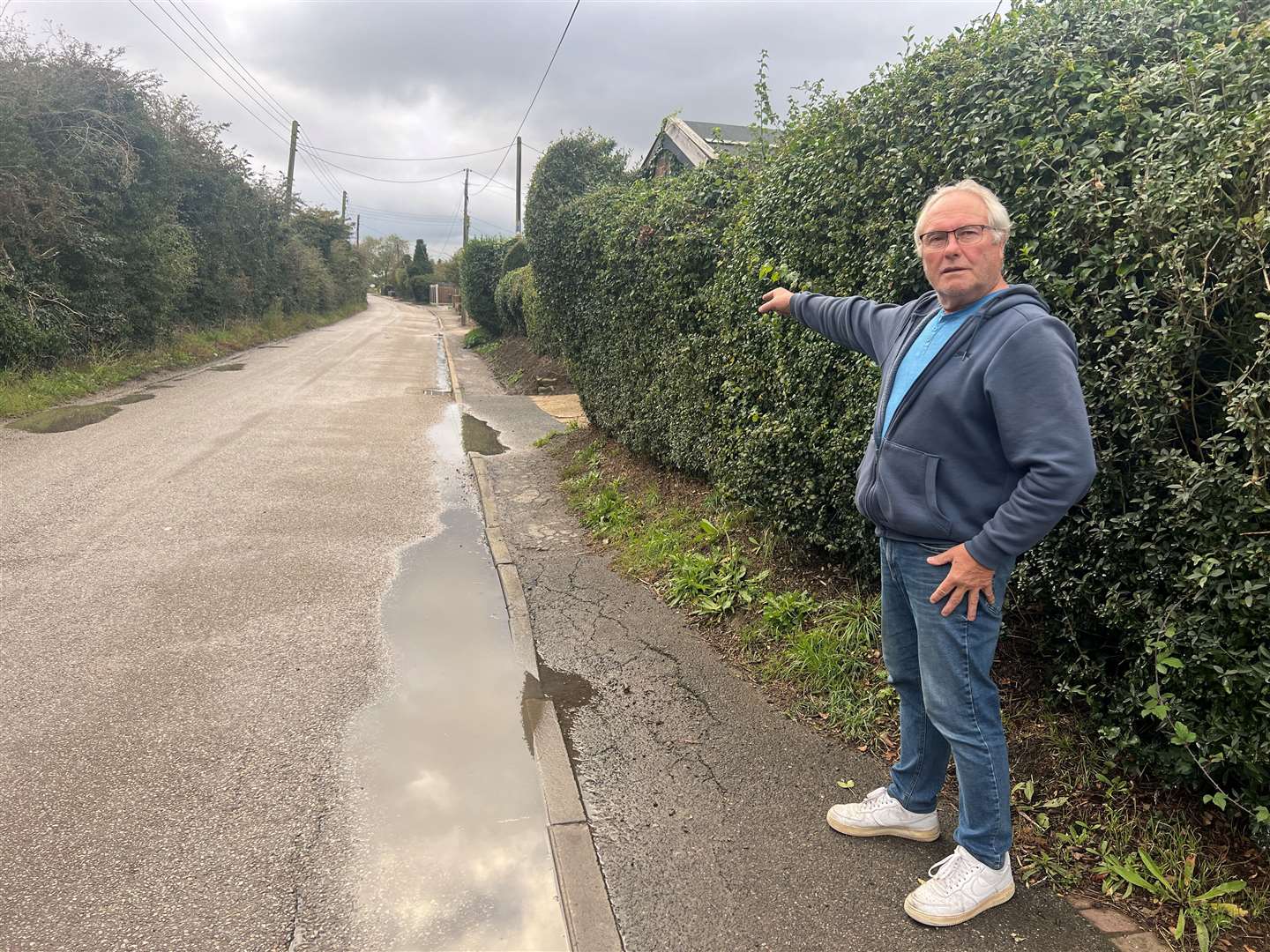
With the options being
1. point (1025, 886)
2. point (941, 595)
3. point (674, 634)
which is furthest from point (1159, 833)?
A: point (674, 634)

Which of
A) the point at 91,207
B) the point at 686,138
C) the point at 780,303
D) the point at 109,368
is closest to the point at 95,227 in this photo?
the point at 91,207

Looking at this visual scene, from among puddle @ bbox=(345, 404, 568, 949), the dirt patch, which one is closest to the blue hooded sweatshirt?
puddle @ bbox=(345, 404, 568, 949)

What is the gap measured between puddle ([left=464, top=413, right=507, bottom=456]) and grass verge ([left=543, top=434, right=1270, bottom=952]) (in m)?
4.15

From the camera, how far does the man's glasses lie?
2047mm

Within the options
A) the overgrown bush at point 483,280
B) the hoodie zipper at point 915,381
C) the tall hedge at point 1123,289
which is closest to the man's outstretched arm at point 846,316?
the hoodie zipper at point 915,381

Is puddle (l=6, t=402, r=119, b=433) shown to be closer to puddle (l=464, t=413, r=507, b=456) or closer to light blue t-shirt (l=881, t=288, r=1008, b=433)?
puddle (l=464, t=413, r=507, b=456)

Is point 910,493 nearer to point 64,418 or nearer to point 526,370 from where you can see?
point 64,418

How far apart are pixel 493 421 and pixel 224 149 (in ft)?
50.9

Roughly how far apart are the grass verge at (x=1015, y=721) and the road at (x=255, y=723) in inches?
51.0

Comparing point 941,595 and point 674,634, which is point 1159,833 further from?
point 674,634

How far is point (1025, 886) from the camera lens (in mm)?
2404

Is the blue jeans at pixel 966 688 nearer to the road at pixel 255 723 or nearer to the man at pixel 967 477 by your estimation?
the man at pixel 967 477

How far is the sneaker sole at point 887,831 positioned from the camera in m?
2.63

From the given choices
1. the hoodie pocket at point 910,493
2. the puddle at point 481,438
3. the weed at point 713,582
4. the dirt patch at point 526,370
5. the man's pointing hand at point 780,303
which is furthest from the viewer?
the dirt patch at point 526,370
